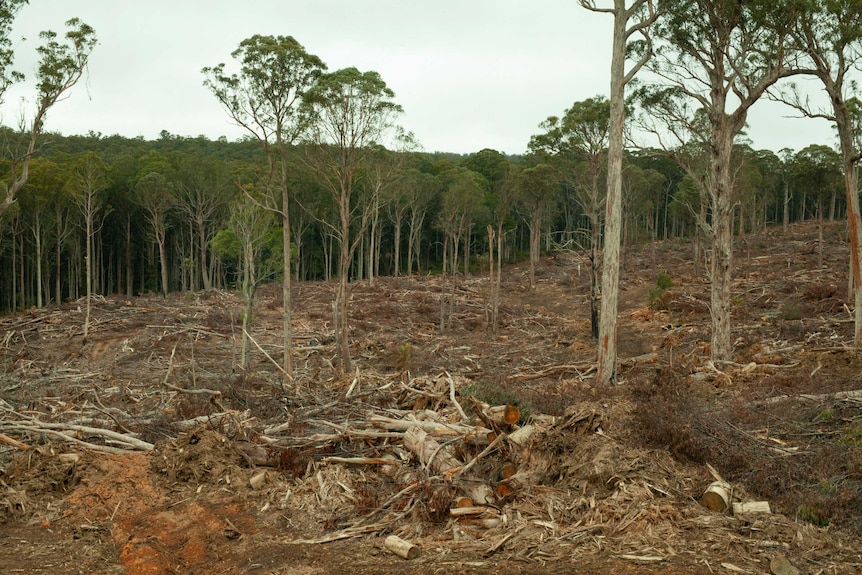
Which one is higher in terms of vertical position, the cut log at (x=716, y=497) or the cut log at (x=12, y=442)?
the cut log at (x=716, y=497)

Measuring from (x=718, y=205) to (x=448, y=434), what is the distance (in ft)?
36.2

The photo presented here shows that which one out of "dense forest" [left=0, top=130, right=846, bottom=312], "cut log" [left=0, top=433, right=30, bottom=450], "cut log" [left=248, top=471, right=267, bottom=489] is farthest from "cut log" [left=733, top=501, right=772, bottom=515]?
"dense forest" [left=0, top=130, right=846, bottom=312]

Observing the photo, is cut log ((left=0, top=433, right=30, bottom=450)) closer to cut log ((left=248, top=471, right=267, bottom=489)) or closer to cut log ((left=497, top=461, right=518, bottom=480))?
cut log ((left=248, top=471, right=267, bottom=489))

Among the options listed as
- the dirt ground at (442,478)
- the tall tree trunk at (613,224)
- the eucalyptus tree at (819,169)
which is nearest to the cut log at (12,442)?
the dirt ground at (442,478)

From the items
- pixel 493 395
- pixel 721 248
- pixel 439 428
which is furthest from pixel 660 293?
pixel 439 428

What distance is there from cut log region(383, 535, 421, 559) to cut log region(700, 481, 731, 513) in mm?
2828

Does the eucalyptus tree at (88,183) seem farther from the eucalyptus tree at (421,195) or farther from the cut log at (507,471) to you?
the cut log at (507,471)

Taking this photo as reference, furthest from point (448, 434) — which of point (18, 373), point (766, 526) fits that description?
point (18, 373)

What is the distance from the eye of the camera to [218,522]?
6.87m

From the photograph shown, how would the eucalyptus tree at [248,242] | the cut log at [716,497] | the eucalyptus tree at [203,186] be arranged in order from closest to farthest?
the cut log at [716,497] < the eucalyptus tree at [248,242] < the eucalyptus tree at [203,186]

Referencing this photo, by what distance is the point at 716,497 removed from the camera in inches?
239

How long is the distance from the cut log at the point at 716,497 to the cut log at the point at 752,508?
10cm

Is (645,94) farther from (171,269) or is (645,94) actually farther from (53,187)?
(171,269)

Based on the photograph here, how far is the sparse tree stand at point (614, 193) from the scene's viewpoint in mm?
12500
